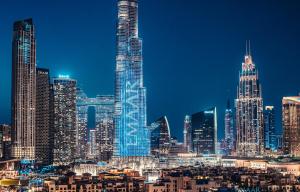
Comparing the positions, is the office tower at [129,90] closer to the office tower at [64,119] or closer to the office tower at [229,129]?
the office tower at [64,119]

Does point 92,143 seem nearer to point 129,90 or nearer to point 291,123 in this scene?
point 291,123

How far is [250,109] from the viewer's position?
92.2 m

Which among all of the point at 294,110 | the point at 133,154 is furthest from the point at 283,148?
the point at 133,154

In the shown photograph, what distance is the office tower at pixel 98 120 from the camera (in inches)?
3840

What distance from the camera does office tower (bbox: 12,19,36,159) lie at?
76938 millimetres

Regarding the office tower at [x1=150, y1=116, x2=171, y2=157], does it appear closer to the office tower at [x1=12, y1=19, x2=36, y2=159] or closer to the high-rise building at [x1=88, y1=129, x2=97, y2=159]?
the high-rise building at [x1=88, y1=129, x2=97, y2=159]

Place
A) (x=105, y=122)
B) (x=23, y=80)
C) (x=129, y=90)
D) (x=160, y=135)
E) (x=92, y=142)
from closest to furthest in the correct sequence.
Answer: (x=129, y=90), (x=23, y=80), (x=160, y=135), (x=92, y=142), (x=105, y=122)

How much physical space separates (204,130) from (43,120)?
33963mm

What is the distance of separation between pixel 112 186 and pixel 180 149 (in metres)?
70.5

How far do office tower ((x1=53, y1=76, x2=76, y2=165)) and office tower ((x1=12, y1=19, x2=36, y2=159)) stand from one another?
23.0ft

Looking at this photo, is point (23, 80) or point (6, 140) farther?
point (6, 140)

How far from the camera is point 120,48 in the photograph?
68.8 meters

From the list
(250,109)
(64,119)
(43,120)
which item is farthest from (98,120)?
(250,109)

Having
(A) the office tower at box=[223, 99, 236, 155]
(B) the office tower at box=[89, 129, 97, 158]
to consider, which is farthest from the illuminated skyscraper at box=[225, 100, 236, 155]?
(B) the office tower at box=[89, 129, 97, 158]
